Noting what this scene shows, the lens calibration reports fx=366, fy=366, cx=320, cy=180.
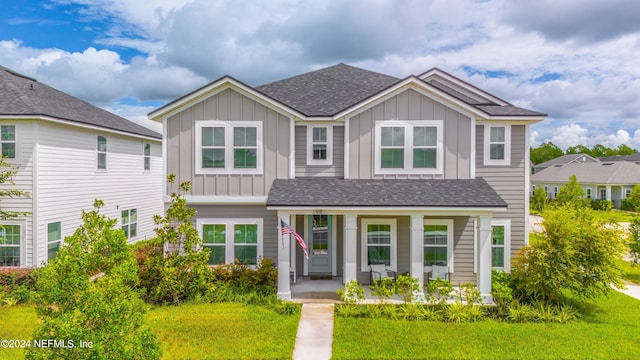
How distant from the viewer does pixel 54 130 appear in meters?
13.4

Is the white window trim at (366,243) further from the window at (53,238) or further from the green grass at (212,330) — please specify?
the window at (53,238)

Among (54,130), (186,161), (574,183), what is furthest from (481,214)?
Answer: (574,183)

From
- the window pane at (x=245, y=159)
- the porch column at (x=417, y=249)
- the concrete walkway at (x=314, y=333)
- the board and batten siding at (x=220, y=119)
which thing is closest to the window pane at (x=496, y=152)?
the porch column at (x=417, y=249)

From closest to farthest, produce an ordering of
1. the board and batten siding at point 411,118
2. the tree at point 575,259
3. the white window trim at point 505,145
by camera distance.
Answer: the tree at point 575,259 → the board and batten siding at point 411,118 → the white window trim at point 505,145

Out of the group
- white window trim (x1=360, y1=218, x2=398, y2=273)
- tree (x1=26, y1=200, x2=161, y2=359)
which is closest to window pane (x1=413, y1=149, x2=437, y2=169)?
white window trim (x1=360, y1=218, x2=398, y2=273)

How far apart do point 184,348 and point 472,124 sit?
10.8m

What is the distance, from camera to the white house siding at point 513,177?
12.8 m

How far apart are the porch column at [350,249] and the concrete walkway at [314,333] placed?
1.13 m

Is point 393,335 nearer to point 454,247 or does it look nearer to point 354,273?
point 354,273

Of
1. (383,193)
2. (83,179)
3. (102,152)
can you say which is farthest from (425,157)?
(102,152)

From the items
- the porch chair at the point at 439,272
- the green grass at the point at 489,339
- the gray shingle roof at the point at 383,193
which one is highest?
the gray shingle roof at the point at 383,193

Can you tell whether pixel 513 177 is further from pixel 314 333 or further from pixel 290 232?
pixel 314 333

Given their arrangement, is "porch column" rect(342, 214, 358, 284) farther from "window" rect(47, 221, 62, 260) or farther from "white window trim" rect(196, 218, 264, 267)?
"window" rect(47, 221, 62, 260)

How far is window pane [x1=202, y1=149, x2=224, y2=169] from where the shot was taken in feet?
41.1
